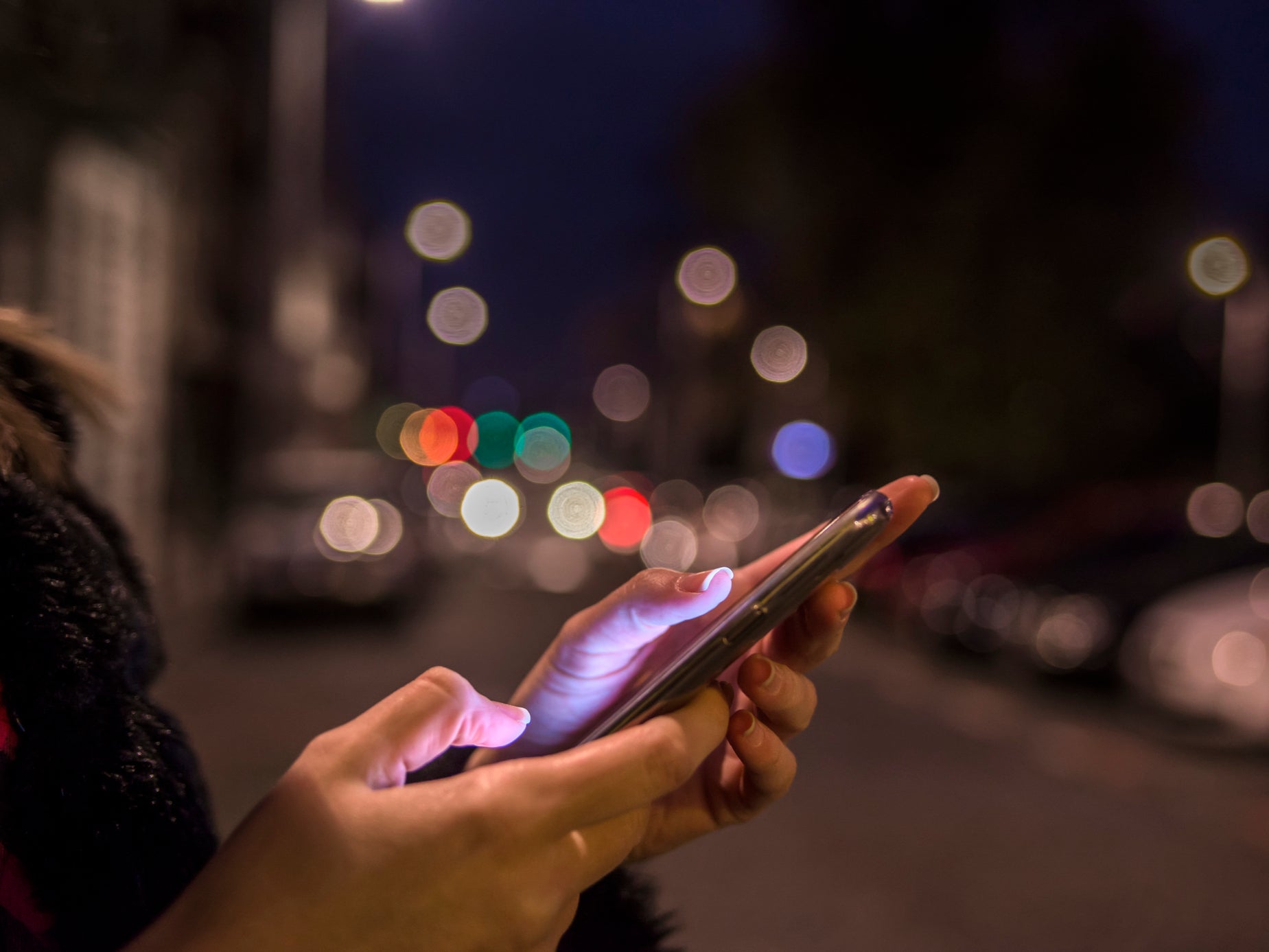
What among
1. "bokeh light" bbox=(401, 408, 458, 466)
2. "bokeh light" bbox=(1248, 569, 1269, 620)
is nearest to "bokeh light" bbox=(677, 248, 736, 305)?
"bokeh light" bbox=(1248, 569, 1269, 620)

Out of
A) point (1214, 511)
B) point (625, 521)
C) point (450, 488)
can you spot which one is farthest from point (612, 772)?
point (450, 488)

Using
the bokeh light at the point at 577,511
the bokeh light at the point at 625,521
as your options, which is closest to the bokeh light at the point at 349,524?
the bokeh light at the point at 625,521

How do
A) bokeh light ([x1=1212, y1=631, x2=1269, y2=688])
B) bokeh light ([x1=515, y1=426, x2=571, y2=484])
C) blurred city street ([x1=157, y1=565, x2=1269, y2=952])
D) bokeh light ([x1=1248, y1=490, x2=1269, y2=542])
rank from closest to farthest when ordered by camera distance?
blurred city street ([x1=157, y1=565, x2=1269, y2=952])
bokeh light ([x1=1212, y1=631, x2=1269, y2=688])
bokeh light ([x1=1248, y1=490, x2=1269, y2=542])
bokeh light ([x1=515, y1=426, x2=571, y2=484])

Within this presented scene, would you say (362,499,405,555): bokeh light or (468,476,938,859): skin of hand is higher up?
(468,476,938,859): skin of hand

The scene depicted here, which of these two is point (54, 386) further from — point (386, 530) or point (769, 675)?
point (386, 530)

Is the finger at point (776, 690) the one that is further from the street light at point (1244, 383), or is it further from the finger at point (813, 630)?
the street light at point (1244, 383)

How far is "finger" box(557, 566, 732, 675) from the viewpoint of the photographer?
1062 millimetres

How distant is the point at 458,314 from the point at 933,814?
41530 mm

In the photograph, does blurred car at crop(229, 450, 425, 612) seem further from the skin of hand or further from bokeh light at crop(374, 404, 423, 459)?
bokeh light at crop(374, 404, 423, 459)

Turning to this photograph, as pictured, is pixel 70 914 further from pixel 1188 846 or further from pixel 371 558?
pixel 371 558

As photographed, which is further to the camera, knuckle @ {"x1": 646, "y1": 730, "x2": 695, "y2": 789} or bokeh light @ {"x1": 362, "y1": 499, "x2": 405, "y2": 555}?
bokeh light @ {"x1": 362, "y1": 499, "x2": 405, "y2": 555}

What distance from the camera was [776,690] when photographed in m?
1.17

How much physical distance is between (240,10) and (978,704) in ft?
46.1

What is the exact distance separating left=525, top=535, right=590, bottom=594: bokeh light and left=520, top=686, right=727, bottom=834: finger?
14.7 metres
